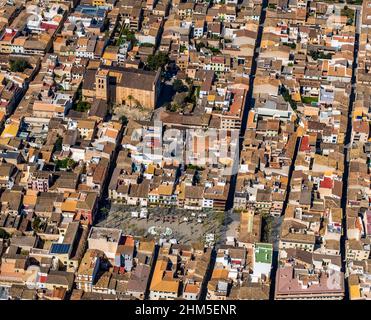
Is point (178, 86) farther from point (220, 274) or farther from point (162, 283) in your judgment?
point (162, 283)

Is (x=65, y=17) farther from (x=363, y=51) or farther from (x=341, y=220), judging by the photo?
(x=341, y=220)

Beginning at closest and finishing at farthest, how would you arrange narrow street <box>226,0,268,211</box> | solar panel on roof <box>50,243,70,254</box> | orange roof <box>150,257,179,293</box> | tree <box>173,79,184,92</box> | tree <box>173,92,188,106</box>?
orange roof <box>150,257,179,293</box>
solar panel on roof <box>50,243,70,254</box>
narrow street <box>226,0,268,211</box>
tree <box>173,92,188,106</box>
tree <box>173,79,184,92</box>

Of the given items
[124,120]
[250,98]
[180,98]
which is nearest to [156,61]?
[180,98]

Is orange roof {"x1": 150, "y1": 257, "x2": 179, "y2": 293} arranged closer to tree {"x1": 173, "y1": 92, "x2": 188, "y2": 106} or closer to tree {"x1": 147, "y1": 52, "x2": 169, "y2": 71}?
tree {"x1": 173, "y1": 92, "x2": 188, "y2": 106}

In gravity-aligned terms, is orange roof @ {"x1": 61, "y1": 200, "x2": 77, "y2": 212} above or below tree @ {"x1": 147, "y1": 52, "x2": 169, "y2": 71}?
below

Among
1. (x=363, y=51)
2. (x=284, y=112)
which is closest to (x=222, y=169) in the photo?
(x=284, y=112)

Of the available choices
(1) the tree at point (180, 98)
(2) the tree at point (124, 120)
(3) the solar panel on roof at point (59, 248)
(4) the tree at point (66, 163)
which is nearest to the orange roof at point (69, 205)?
(3) the solar panel on roof at point (59, 248)

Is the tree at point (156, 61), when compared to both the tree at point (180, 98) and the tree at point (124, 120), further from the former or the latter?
the tree at point (124, 120)

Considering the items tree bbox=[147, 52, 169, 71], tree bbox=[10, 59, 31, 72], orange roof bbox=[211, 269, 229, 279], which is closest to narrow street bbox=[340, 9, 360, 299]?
orange roof bbox=[211, 269, 229, 279]
